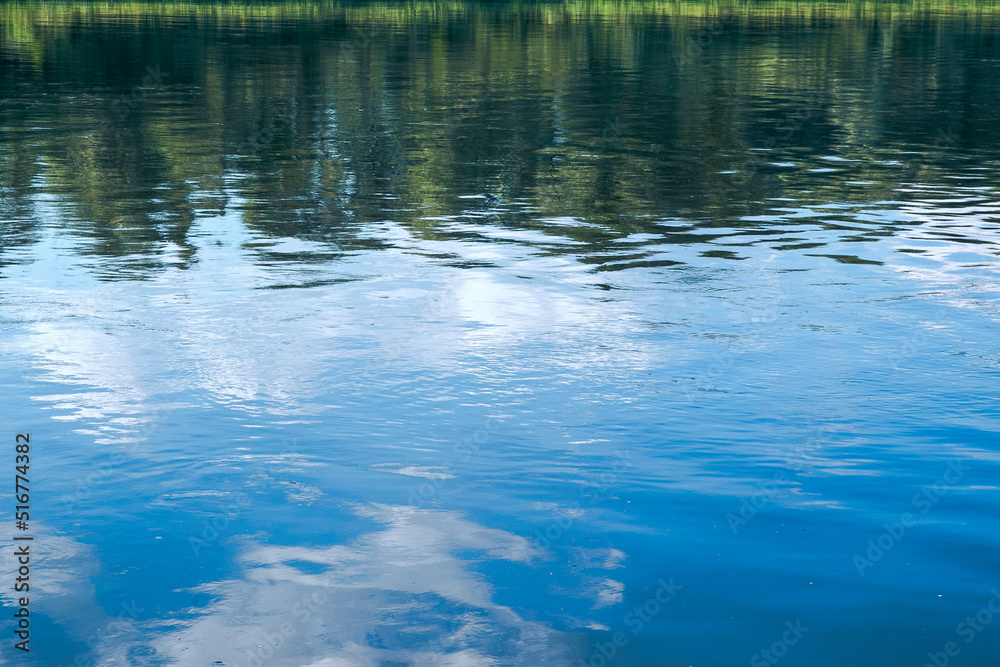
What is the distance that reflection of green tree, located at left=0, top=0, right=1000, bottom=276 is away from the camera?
77.1 ft

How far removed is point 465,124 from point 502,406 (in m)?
26.8

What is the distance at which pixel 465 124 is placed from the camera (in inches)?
1483

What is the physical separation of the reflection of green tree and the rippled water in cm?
29

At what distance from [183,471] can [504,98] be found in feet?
123

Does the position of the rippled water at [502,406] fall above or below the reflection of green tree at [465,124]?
below

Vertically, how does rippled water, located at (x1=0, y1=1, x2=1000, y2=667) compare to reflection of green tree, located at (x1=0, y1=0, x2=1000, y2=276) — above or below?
below

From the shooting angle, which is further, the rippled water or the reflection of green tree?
the reflection of green tree

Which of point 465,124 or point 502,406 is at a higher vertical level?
point 465,124

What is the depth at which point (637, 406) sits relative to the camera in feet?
39.2

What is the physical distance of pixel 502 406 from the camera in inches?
470

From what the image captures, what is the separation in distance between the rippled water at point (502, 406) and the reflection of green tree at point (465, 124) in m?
0.29

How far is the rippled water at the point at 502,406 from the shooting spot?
26.9 ft

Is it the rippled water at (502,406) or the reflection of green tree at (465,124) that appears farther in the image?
the reflection of green tree at (465,124)

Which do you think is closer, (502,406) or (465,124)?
(502,406)
